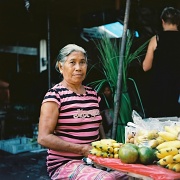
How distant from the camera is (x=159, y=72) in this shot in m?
3.54

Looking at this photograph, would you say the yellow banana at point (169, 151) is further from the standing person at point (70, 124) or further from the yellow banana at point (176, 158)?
the standing person at point (70, 124)

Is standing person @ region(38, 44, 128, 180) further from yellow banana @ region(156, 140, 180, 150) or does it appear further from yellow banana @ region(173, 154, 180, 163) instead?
yellow banana @ region(173, 154, 180, 163)

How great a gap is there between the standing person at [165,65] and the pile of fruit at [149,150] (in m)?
1.26

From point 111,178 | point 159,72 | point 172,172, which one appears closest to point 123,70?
point 159,72

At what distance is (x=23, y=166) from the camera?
15.6 feet

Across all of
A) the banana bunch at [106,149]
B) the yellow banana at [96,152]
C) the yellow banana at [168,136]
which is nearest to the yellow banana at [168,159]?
the yellow banana at [168,136]

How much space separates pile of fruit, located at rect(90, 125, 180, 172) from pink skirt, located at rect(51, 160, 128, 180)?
6.0 inches

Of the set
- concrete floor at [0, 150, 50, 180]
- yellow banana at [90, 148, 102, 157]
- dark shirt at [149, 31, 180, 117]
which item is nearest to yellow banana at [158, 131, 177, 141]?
yellow banana at [90, 148, 102, 157]

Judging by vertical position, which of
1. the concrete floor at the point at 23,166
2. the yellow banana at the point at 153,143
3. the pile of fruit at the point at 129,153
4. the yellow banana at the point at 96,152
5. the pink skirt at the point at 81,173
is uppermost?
the yellow banana at the point at 153,143

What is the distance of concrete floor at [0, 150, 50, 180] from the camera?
14.2 ft

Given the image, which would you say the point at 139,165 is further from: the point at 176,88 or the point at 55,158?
the point at 176,88

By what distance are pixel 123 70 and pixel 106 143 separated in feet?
4.72

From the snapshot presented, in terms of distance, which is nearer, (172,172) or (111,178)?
(172,172)

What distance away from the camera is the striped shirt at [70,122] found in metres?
2.44
